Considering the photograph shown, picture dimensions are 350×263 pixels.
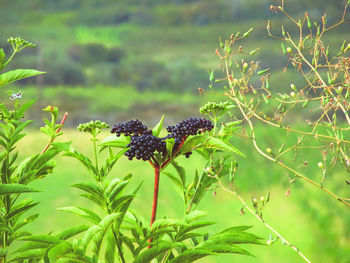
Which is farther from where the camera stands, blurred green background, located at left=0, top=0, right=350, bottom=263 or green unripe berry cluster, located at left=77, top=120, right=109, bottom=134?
blurred green background, located at left=0, top=0, right=350, bottom=263

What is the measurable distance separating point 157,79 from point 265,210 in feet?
11.6

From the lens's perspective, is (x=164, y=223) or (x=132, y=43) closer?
(x=164, y=223)

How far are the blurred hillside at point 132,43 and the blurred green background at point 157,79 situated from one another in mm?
16

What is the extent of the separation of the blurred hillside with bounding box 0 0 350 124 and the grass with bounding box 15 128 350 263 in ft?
5.77

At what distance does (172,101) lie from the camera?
5.76 meters

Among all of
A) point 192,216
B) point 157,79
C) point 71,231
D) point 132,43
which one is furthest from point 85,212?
point 132,43

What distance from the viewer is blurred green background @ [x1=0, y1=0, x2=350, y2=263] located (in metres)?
2.34

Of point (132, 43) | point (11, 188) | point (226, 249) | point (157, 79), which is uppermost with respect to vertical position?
point (132, 43)

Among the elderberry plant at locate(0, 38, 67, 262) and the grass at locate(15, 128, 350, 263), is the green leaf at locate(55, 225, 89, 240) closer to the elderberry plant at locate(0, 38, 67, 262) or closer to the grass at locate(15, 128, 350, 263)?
the elderberry plant at locate(0, 38, 67, 262)

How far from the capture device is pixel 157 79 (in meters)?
6.00

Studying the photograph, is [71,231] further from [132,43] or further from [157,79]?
[132,43]

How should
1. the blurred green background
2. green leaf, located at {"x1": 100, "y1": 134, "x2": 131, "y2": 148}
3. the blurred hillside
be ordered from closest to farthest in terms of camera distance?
green leaf, located at {"x1": 100, "y1": 134, "x2": 131, "y2": 148} < the blurred green background < the blurred hillside

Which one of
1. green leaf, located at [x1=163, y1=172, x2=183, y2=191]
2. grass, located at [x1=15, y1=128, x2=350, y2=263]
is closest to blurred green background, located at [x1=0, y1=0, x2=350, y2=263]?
grass, located at [x1=15, y1=128, x2=350, y2=263]

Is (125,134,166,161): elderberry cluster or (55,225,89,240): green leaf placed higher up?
(125,134,166,161): elderberry cluster
